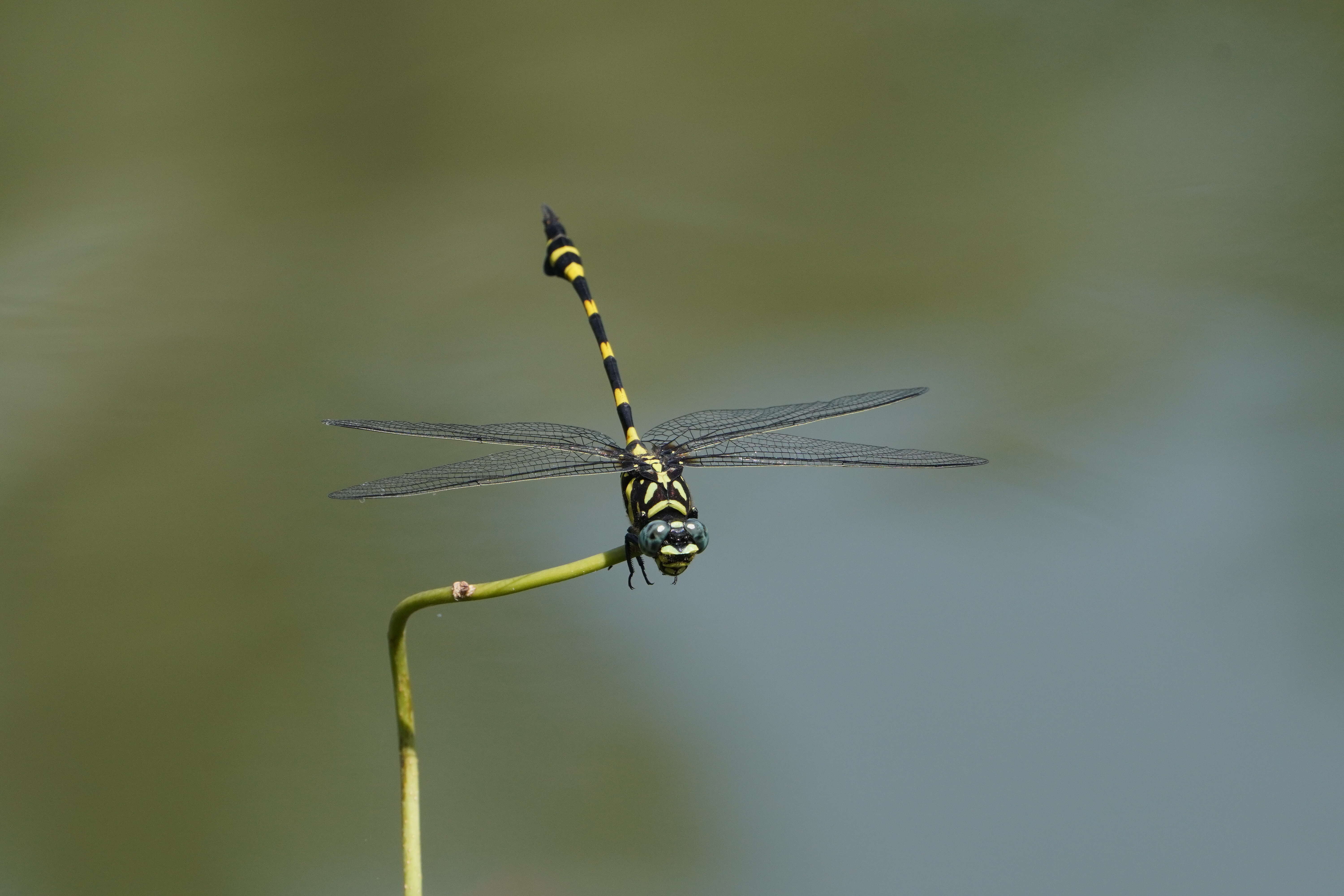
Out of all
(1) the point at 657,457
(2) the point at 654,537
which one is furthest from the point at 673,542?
Result: (1) the point at 657,457

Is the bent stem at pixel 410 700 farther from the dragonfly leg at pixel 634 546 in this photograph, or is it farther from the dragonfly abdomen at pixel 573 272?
the dragonfly abdomen at pixel 573 272

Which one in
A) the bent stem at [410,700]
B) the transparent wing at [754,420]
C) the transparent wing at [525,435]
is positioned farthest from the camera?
the transparent wing at [754,420]

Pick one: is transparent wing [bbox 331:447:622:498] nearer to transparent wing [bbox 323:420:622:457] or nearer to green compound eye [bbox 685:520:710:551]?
transparent wing [bbox 323:420:622:457]

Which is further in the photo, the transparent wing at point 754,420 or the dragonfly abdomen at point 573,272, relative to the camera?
the dragonfly abdomen at point 573,272

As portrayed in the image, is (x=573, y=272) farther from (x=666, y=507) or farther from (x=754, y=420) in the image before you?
(x=666, y=507)

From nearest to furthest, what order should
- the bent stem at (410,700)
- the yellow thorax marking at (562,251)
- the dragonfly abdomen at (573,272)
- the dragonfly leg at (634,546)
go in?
the bent stem at (410,700) < the dragonfly leg at (634,546) < the dragonfly abdomen at (573,272) < the yellow thorax marking at (562,251)

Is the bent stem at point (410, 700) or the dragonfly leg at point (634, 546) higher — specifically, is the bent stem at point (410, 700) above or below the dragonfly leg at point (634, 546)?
below

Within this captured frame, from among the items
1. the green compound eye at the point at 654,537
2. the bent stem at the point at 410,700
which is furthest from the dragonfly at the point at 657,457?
the bent stem at the point at 410,700
